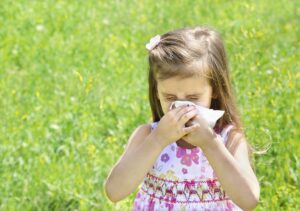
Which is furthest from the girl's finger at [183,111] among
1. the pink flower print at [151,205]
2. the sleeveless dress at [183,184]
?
the pink flower print at [151,205]

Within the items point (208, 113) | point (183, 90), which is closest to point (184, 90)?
point (183, 90)

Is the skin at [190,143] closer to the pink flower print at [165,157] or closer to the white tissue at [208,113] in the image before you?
the white tissue at [208,113]

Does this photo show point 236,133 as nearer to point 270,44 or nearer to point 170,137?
point 170,137

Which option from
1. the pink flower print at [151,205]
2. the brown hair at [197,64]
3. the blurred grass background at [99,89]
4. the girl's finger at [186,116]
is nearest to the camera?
the girl's finger at [186,116]

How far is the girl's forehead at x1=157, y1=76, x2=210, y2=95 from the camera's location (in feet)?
8.77

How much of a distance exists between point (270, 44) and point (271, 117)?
157 centimetres

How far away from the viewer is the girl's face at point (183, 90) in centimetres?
267

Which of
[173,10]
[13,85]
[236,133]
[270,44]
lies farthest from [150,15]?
[236,133]

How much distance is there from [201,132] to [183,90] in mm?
153

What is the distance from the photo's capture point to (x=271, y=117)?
13.2 ft

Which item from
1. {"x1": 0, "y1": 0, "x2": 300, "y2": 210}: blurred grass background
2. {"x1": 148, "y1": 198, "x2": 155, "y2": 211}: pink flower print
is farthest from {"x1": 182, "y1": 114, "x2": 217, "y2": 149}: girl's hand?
{"x1": 0, "y1": 0, "x2": 300, "y2": 210}: blurred grass background

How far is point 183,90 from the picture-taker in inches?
105

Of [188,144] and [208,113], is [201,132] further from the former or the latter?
[188,144]

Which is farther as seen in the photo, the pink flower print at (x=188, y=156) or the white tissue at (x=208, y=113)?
the pink flower print at (x=188, y=156)
